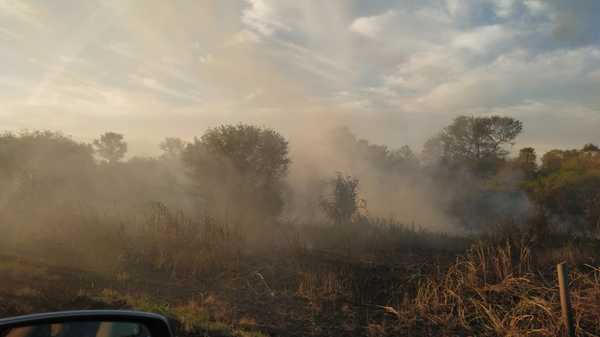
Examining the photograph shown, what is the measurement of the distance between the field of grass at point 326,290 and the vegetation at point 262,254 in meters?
0.04

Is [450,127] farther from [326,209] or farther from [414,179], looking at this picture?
[326,209]

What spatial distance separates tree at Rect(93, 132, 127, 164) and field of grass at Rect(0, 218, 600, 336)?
135 feet

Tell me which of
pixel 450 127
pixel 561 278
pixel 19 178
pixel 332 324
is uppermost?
pixel 450 127

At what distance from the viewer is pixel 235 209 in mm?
17266

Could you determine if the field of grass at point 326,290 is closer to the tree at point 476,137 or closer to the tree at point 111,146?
the tree at point 476,137

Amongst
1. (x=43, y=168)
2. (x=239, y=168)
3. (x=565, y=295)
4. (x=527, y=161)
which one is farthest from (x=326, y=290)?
(x=527, y=161)

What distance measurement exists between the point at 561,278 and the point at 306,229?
12328mm

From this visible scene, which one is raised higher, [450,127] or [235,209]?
[450,127]

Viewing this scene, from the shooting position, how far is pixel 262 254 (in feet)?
35.0

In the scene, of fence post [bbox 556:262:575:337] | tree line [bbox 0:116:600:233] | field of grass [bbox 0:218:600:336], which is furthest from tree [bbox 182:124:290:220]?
fence post [bbox 556:262:575:337]

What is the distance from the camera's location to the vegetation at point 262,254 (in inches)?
223

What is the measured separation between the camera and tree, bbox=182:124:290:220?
17.7 metres

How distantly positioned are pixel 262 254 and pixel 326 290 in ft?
12.9

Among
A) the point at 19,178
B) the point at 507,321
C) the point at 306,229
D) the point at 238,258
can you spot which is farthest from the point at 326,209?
the point at 507,321
